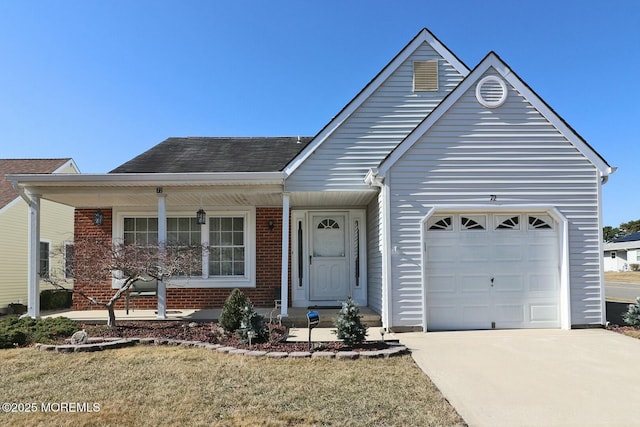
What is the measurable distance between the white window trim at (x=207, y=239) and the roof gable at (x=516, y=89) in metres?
4.60

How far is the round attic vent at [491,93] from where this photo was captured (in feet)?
29.5

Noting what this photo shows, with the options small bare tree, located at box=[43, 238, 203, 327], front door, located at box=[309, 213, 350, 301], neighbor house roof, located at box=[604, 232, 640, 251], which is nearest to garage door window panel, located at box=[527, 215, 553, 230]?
front door, located at box=[309, 213, 350, 301]

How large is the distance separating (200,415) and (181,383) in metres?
1.13

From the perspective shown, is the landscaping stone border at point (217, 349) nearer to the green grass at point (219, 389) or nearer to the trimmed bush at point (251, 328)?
the green grass at point (219, 389)

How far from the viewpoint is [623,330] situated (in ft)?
28.7

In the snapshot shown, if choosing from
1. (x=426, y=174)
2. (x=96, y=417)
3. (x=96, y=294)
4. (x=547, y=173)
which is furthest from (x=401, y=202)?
(x=96, y=294)

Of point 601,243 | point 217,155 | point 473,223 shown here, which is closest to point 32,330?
point 217,155

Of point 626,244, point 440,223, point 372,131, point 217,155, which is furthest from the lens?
point 626,244

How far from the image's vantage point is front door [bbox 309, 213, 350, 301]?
11.7 metres

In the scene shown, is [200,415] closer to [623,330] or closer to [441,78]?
[623,330]

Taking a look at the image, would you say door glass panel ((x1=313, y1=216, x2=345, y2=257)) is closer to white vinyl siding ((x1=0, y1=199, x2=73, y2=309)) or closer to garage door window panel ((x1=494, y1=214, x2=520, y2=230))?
garage door window panel ((x1=494, y1=214, x2=520, y2=230))

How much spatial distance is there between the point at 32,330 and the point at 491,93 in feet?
32.2

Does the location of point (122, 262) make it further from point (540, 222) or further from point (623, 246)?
point (623, 246)

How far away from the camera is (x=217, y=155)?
12258mm
